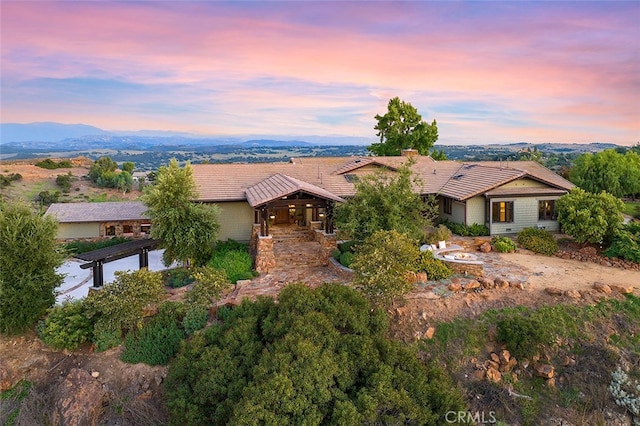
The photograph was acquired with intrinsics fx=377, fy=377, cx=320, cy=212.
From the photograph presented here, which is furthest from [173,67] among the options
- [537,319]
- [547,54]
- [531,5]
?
[537,319]

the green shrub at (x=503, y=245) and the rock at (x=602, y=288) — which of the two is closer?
the rock at (x=602, y=288)

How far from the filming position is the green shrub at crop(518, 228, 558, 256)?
18.7 meters

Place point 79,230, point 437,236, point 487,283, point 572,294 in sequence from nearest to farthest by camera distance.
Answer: point 572,294 < point 487,283 < point 437,236 < point 79,230

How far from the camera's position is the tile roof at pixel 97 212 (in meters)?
23.4

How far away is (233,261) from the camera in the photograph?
1683cm

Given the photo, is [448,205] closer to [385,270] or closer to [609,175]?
[385,270]

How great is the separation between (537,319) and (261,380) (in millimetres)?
9294

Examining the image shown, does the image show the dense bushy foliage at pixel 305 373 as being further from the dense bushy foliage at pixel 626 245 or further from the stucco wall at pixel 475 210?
the dense bushy foliage at pixel 626 245

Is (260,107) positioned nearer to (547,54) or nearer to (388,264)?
(547,54)

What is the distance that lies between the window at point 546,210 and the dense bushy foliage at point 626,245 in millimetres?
3927

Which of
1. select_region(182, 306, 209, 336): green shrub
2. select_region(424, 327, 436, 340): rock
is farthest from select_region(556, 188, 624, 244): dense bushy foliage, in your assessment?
select_region(182, 306, 209, 336): green shrub

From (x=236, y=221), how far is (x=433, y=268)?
1097 cm

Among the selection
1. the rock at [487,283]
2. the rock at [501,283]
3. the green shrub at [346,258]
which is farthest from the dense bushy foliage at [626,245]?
the green shrub at [346,258]

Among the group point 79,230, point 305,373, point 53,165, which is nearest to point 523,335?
point 305,373
